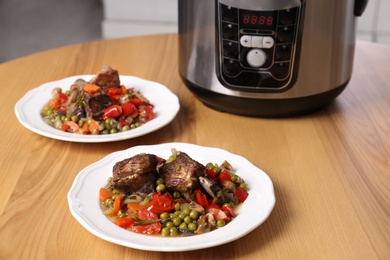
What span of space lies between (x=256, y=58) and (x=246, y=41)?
0.05 meters

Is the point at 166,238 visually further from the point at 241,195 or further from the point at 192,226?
the point at 241,195

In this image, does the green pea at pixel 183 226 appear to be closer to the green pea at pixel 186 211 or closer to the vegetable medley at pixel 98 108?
the green pea at pixel 186 211

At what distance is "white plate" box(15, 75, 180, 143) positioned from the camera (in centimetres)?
148

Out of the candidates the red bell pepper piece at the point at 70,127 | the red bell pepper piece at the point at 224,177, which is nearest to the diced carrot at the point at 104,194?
the red bell pepper piece at the point at 224,177

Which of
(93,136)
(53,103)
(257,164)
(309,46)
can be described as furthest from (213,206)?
(53,103)

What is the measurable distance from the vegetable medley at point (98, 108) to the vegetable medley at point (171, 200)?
0.28m

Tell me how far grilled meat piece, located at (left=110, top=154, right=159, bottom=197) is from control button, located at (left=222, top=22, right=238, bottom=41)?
40 cm

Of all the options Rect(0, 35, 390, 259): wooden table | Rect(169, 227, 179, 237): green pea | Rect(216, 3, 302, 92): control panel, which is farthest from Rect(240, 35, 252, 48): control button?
Rect(169, 227, 179, 237): green pea

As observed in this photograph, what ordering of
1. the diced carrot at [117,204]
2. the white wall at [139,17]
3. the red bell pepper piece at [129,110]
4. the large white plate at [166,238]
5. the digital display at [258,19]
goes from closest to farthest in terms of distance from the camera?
1. the large white plate at [166,238]
2. the diced carrot at [117,204]
3. the digital display at [258,19]
4. the red bell pepper piece at [129,110]
5. the white wall at [139,17]

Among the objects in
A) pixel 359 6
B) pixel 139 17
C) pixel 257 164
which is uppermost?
pixel 359 6

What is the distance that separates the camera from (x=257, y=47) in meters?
1.50

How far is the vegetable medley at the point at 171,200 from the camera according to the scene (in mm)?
1153

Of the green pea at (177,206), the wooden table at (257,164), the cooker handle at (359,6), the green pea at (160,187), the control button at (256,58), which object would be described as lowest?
the wooden table at (257,164)

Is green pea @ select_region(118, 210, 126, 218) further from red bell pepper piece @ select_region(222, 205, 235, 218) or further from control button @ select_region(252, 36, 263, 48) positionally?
control button @ select_region(252, 36, 263, 48)
